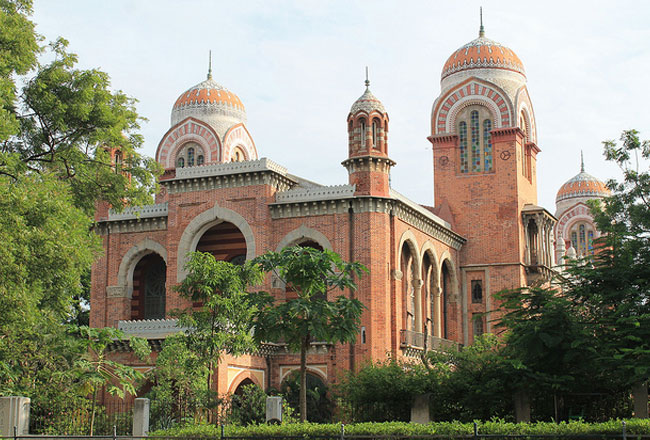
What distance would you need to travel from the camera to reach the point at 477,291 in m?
39.9

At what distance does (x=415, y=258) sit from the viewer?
3553 cm

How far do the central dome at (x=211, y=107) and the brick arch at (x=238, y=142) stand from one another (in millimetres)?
273

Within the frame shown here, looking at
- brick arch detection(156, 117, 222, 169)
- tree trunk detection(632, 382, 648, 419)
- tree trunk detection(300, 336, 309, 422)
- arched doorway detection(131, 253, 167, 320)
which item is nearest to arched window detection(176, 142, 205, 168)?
brick arch detection(156, 117, 222, 169)

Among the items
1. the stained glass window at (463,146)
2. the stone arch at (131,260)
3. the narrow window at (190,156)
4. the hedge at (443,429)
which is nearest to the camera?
the hedge at (443,429)

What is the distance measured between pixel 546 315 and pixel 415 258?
15.3 metres

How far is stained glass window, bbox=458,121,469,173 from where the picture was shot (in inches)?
1631

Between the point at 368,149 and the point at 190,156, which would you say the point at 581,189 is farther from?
the point at 368,149

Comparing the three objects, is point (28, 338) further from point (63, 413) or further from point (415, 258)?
point (415, 258)

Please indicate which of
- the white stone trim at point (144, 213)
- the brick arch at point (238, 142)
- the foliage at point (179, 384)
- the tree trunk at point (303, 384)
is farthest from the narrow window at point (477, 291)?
the tree trunk at point (303, 384)

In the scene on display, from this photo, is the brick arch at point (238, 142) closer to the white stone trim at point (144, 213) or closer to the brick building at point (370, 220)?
the brick building at point (370, 220)

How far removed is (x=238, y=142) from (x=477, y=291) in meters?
14.2

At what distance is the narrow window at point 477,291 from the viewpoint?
131 feet

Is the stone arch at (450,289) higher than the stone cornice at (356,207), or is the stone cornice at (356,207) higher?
the stone cornice at (356,207)

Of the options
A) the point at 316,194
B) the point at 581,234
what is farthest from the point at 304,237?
the point at 581,234
